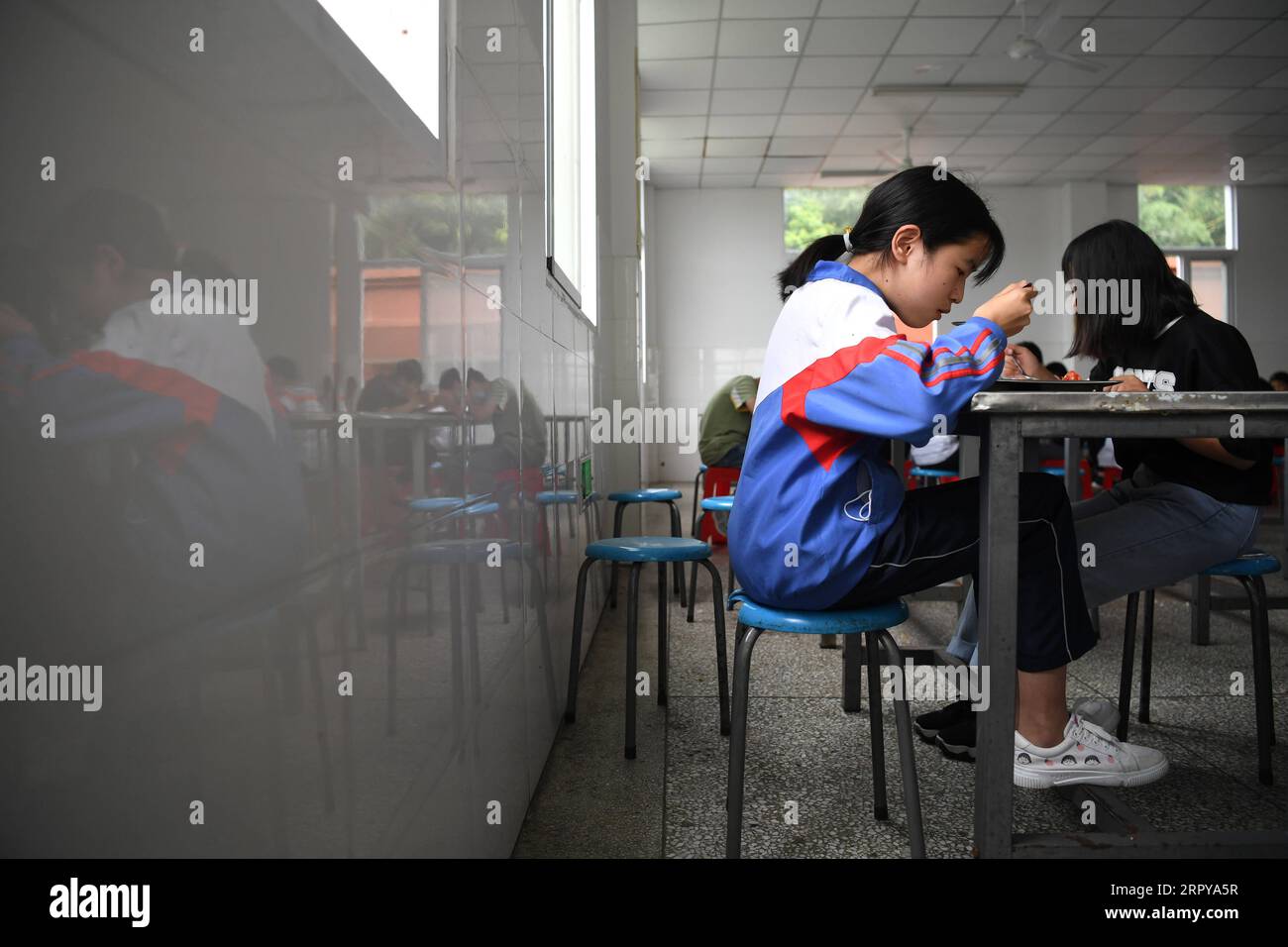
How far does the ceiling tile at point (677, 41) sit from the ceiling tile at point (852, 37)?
67cm

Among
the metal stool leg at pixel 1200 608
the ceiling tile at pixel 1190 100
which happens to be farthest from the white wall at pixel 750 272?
the metal stool leg at pixel 1200 608

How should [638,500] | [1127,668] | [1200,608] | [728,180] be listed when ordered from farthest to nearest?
[728,180], [638,500], [1200,608], [1127,668]

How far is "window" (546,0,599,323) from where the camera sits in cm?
312

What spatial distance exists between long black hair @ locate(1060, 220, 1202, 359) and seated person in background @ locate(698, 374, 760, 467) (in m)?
2.72

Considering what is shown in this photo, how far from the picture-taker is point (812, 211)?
394 inches

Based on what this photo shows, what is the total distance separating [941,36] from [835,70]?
0.80 m

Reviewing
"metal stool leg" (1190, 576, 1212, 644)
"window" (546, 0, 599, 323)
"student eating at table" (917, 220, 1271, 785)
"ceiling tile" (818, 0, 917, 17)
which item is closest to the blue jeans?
"student eating at table" (917, 220, 1271, 785)

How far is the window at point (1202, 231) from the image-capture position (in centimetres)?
983

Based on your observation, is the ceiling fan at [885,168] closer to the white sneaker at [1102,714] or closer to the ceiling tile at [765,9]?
the ceiling tile at [765,9]

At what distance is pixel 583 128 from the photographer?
11.7 ft

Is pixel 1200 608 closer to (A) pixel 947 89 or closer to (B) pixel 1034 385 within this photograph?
(B) pixel 1034 385

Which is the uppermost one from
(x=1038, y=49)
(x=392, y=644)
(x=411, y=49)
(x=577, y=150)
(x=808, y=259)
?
(x=1038, y=49)

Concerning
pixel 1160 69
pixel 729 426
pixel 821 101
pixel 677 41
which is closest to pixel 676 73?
pixel 677 41
